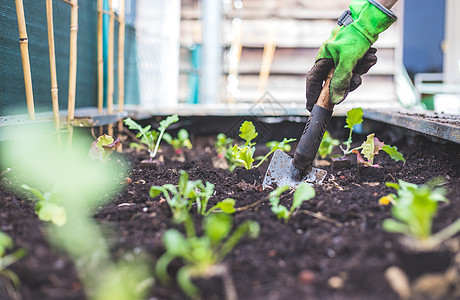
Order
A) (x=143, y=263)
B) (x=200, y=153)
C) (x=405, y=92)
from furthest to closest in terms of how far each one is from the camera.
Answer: (x=405, y=92) < (x=200, y=153) < (x=143, y=263)

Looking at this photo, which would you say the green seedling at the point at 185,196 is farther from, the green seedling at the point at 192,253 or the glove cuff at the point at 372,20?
the glove cuff at the point at 372,20

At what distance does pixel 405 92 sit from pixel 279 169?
2.93 metres

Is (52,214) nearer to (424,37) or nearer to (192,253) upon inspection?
(192,253)

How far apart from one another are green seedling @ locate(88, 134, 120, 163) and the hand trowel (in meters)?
0.63

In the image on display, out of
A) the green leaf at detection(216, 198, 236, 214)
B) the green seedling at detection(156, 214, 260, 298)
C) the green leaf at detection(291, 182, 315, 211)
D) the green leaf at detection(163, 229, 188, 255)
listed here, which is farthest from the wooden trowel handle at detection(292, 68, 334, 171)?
the green leaf at detection(163, 229, 188, 255)

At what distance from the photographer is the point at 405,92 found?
3.91m

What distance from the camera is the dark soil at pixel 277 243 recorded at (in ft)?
2.23

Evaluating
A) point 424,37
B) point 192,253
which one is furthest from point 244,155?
point 424,37

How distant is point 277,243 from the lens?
0.85 meters

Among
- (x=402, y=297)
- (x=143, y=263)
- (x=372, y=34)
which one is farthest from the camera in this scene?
(x=372, y=34)

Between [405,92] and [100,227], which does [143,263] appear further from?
[405,92]

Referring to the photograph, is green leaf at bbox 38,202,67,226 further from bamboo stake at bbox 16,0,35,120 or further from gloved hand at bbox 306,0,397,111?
gloved hand at bbox 306,0,397,111

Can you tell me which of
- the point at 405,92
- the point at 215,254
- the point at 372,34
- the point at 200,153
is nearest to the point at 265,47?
the point at 405,92

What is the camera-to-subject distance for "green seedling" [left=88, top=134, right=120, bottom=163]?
1.57 metres
